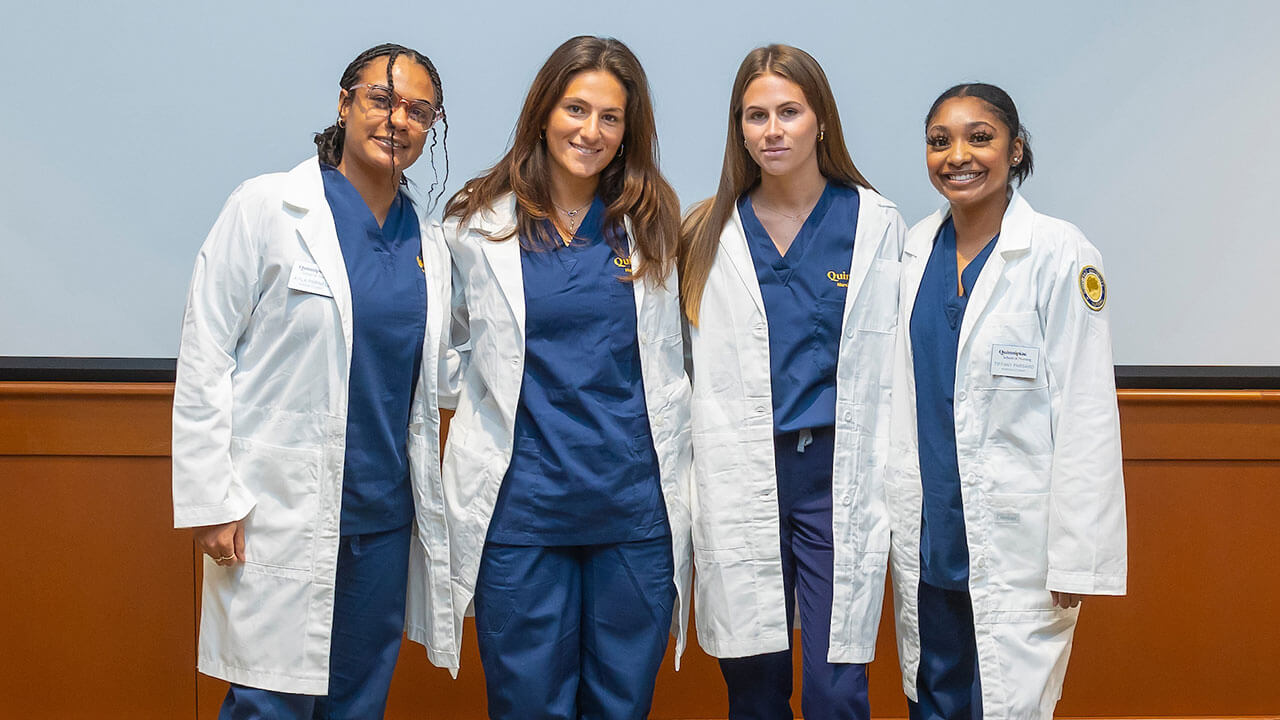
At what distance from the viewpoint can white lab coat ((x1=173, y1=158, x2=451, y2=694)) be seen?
1514 mm

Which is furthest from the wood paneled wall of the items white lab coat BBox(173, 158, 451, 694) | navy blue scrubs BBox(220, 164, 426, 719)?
white lab coat BBox(173, 158, 451, 694)

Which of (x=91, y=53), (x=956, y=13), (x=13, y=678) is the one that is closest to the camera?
(x=13, y=678)

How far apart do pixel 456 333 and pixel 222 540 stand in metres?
0.55

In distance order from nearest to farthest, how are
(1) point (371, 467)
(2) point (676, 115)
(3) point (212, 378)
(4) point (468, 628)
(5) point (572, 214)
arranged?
(3) point (212, 378) → (1) point (371, 467) → (5) point (572, 214) → (4) point (468, 628) → (2) point (676, 115)

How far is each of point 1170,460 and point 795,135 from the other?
1.21m

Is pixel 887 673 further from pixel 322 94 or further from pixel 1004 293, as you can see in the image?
pixel 322 94

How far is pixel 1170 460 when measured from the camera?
2145 mm

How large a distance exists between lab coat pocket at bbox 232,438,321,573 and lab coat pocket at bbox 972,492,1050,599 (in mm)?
1115

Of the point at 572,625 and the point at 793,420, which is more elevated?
the point at 793,420

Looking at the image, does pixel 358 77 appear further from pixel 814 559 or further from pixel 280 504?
pixel 814 559

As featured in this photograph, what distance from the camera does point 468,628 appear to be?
83.7 inches

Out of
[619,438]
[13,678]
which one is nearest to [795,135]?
[619,438]

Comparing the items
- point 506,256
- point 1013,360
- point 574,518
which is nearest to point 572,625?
point 574,518

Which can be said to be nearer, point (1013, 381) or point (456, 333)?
point (1013, 381)
